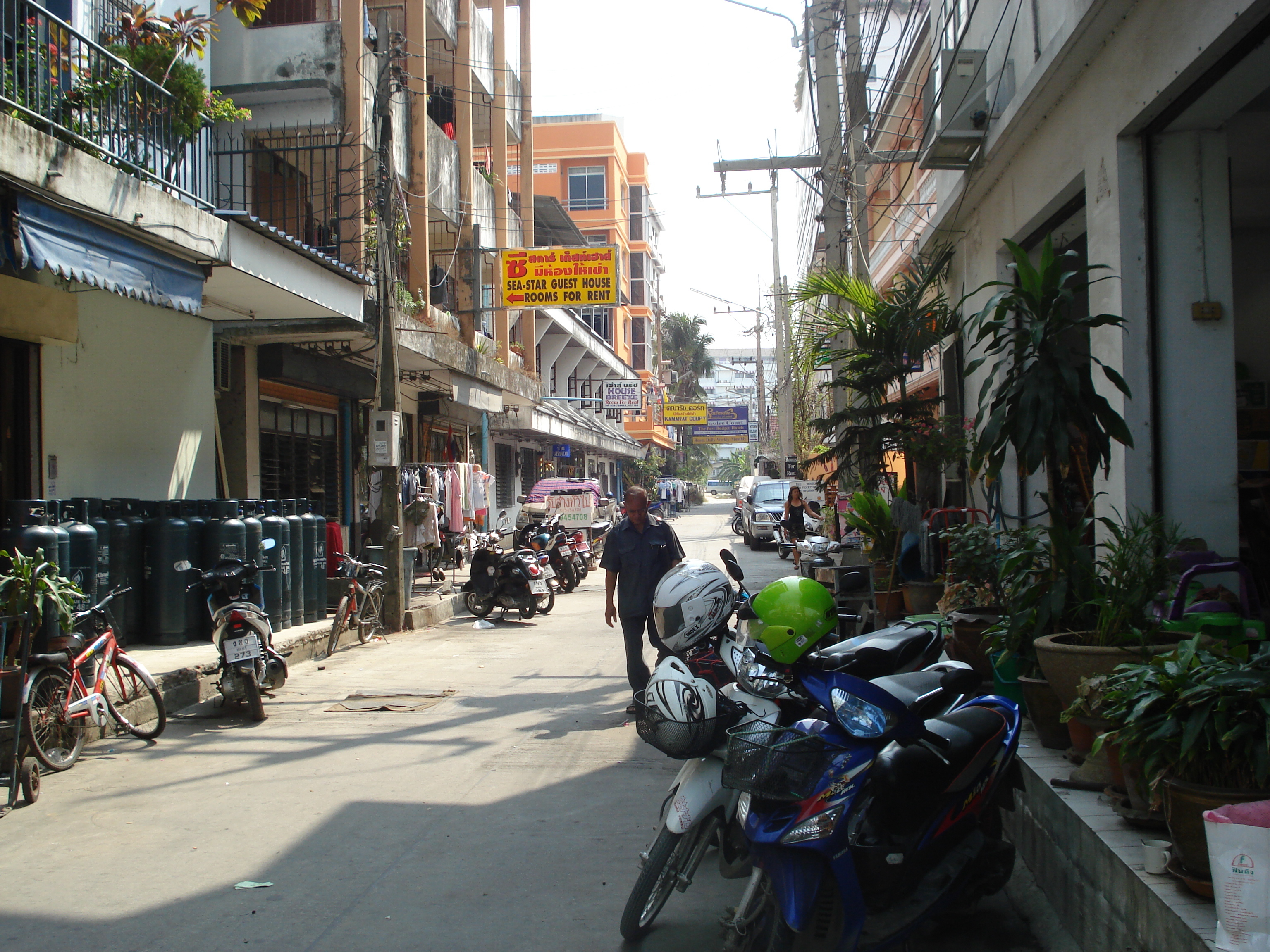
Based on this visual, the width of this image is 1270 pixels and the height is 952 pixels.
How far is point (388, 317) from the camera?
37.0ft

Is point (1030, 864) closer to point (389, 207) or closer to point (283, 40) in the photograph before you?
point (389, 207)

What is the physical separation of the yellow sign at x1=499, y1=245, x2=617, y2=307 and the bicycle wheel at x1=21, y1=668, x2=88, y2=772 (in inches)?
458

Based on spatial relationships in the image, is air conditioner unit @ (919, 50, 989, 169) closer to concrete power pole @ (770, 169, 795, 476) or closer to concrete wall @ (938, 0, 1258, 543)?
concrete wall @ (938, 0, 1258, 543)

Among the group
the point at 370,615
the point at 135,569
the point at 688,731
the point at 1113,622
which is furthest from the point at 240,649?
the point at 1113,622

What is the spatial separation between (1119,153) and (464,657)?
24.9 feet

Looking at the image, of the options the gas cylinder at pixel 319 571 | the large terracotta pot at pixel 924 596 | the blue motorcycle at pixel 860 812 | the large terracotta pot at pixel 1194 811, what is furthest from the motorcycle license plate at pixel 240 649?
the large terracotta pot at pixel 1194 811

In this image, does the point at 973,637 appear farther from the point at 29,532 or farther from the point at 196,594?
the point at 196,594

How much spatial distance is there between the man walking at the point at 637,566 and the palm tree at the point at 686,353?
6319 cm

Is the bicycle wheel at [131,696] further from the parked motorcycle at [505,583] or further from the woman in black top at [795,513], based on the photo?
the woman in black top at [795,513]

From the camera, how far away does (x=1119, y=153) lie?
19.3 feet

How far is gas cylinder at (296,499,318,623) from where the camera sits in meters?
10.6

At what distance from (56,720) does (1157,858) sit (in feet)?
19.9

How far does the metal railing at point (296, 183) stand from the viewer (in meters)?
13.2

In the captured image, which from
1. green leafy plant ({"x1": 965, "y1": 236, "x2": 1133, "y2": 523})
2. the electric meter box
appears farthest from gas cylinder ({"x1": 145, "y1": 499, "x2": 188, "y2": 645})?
green leafy plant ({"x1": 965, "y1": 236, "x2": 1133, "y2": 523})
